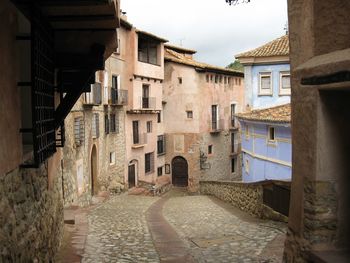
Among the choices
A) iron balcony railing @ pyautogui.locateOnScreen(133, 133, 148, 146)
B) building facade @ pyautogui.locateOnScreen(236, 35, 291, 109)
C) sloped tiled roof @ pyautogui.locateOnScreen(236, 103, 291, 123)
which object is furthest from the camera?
iron balcony railing @ pyautogui.locateOnScreen(133, 133, 148, 146)

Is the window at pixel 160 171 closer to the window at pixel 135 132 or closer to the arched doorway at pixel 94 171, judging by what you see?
the window at pixel 135 132

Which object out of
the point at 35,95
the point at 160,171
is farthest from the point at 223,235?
the point at 160,171

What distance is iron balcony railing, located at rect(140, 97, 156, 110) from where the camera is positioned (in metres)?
30.8

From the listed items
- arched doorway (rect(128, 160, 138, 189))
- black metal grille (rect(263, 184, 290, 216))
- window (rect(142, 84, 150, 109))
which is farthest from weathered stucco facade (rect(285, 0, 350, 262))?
window (rect(142, 84, 150, 109))

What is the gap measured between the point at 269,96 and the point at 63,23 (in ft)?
72.0

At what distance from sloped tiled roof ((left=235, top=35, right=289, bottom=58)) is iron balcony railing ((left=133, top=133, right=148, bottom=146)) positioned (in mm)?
8578

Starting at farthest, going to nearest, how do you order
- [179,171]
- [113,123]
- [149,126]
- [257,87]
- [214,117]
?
[214,117]
[179,171]
[149,126]
[257,87]
[113,123]

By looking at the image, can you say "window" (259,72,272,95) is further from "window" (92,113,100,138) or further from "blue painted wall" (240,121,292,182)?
"window" (92,113,100,138)

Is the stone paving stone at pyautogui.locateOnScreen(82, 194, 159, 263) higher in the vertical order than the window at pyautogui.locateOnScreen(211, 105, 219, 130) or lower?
lower

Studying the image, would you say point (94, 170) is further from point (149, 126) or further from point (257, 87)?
point (257, 87)

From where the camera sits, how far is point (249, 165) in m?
25.4

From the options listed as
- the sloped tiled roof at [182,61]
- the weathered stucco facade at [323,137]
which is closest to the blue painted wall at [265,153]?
the sloped tiled roof at [182,61]

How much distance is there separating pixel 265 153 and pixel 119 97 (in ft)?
32.0

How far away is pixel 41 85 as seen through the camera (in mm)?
5379
